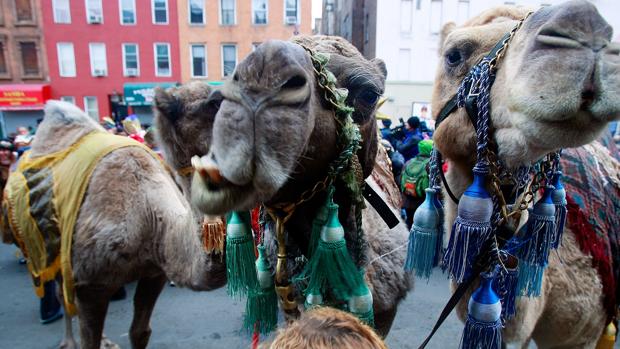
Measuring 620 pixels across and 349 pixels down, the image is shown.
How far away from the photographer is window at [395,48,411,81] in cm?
2041

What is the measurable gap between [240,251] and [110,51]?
88.0ft

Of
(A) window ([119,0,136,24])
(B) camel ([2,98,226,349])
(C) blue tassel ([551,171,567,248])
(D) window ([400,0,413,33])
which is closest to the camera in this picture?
(C) blue tassel ([551,171,567,248])

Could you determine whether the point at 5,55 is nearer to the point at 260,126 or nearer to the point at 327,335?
the point at 260,126

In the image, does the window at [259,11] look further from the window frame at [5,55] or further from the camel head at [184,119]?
the camel head at [184,119]

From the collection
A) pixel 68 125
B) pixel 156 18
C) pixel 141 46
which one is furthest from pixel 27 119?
pixel 68 125

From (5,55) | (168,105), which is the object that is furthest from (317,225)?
(5,55)

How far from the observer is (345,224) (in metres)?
1.75

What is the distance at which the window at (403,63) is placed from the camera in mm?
20406

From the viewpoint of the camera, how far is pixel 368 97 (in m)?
1.66

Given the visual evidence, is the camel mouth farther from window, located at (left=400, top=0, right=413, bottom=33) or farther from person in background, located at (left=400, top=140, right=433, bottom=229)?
window, located at (left=400, top=0, right=413, bottom=33)

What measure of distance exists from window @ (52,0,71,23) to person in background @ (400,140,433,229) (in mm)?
25678

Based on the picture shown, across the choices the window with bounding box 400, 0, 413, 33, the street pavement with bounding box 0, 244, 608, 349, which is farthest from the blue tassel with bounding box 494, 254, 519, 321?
the window with bounding box 400, 0, 413, 33

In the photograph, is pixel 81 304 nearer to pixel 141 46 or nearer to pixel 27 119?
pixel 141 46

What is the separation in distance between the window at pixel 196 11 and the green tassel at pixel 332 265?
25.6 meters
